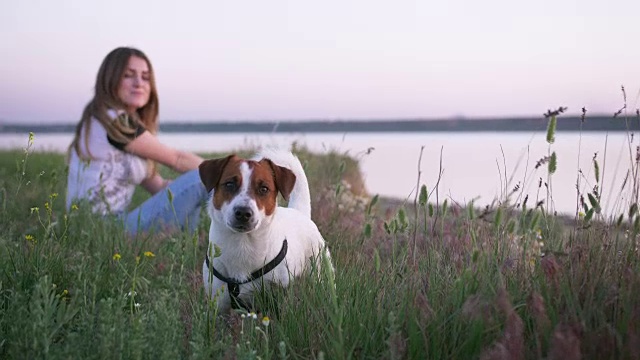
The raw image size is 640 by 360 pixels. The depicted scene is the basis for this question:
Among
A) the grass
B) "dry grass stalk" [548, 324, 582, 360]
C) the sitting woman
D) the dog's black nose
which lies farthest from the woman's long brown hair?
"dry grass stalk" [548, 324, 582, 360]

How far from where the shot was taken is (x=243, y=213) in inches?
147

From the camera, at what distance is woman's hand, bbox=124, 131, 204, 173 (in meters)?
6.77

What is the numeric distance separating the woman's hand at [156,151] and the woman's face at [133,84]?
0.41 meters

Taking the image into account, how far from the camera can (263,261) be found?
4.05 meters

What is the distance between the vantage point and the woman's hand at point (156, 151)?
677 centimetres

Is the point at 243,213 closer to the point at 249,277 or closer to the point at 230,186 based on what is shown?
the point at 230,186

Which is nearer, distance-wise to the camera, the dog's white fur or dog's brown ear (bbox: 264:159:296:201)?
the dog's white fur

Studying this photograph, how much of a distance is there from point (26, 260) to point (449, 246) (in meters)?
2.42

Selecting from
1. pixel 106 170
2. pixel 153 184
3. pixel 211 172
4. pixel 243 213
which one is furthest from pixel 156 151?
pixel 243 213

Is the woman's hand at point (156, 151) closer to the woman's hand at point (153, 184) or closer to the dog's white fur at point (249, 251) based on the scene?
the woman's hand at point (153, 184)

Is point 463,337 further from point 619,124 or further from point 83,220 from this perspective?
point 83,220

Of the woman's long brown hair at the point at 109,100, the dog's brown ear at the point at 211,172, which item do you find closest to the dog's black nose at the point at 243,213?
the dog's brown ear at the point at 211,172

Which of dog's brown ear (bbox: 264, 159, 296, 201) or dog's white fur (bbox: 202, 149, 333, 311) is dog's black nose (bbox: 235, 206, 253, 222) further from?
dog's brown ear (bbox: 264, 159, 296, 201)

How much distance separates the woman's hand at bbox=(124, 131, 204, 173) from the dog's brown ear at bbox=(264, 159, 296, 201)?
2.84 meters
